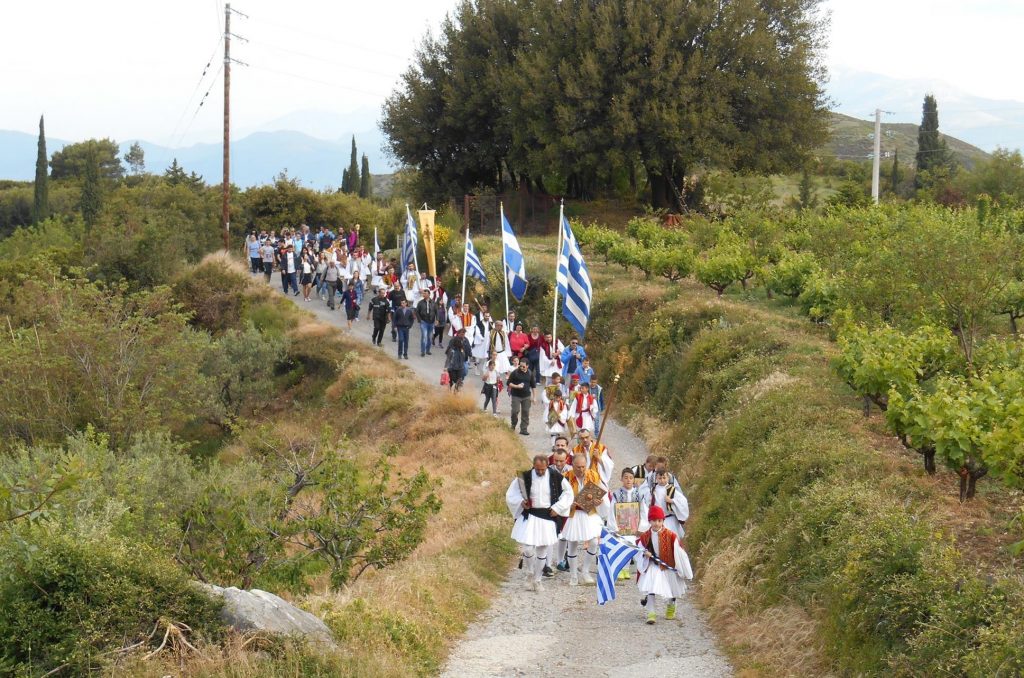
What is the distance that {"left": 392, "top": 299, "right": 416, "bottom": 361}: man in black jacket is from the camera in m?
29.9

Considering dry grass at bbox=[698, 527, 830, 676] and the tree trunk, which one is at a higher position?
the tree trunk

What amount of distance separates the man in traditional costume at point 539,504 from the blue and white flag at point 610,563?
98 centimetres

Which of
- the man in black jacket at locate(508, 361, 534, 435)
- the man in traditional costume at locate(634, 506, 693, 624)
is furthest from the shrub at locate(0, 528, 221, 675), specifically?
the man in black jacket at locate(508, 361, 534, 435)

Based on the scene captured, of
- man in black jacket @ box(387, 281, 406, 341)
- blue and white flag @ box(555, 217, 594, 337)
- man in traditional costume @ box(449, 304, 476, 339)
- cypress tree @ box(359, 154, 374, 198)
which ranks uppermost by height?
cypress tree @ box(359, 154, 374, 198)

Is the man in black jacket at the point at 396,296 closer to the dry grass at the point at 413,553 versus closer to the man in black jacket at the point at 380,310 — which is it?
the man in black jacket at the point at 380,310

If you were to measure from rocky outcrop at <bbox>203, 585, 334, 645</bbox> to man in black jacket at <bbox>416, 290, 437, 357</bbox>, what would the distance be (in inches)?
759

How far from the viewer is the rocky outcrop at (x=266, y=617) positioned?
10.3 m

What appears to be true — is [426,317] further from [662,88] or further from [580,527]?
[662,88]

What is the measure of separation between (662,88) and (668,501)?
106 ft

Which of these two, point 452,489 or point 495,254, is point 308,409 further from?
point 452,489

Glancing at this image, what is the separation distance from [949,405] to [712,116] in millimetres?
33192

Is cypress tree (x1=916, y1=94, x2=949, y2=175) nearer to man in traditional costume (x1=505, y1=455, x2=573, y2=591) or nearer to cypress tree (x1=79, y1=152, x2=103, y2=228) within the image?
cypress tree (x1=79, y1=152, x2=103, y2=228)

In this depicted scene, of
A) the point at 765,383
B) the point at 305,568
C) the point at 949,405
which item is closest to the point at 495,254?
the point at 765,383

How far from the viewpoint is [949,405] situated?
12.4 metres
